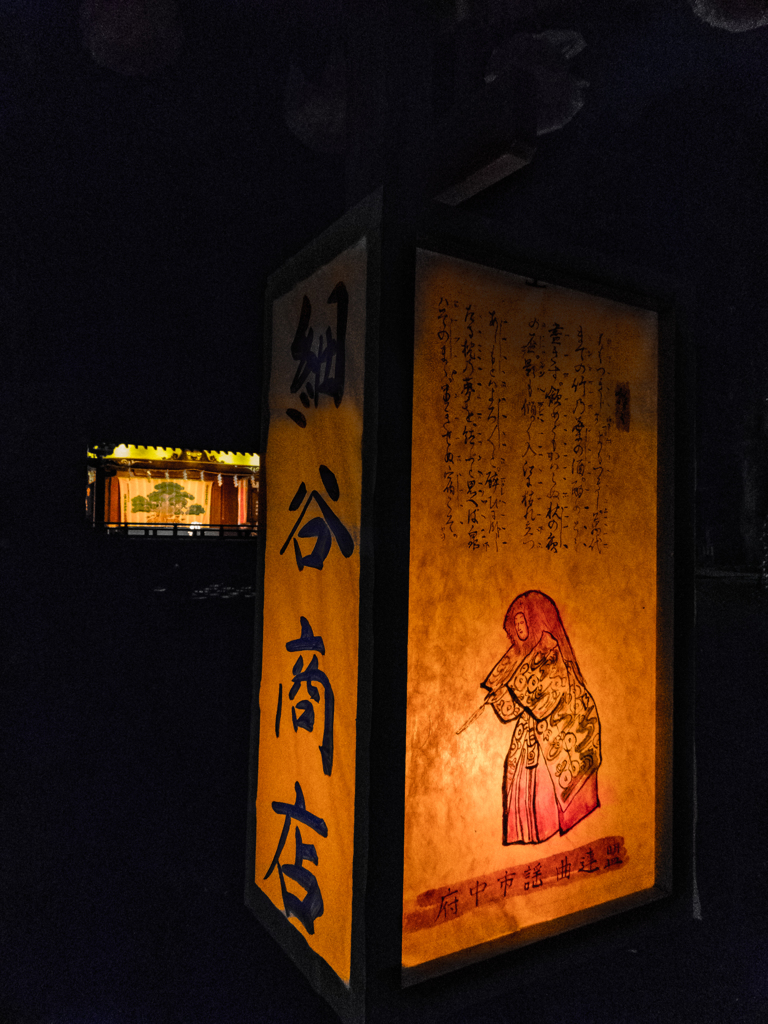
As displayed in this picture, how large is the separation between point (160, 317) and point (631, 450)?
71.1 inches

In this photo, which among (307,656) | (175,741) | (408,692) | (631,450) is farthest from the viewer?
(175,741)

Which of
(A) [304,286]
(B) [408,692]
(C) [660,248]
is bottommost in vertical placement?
(B) [408,692]

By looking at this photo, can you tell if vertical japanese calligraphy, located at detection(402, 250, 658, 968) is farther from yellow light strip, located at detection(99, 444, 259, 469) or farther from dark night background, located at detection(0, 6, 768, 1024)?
yellow light strip, located at detection(99, 444, 259, 469)

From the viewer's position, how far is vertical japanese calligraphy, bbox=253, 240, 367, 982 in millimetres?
1640

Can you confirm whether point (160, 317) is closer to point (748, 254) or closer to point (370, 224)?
point (370, 224)

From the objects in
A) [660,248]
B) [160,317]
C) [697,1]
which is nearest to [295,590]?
[160,317]

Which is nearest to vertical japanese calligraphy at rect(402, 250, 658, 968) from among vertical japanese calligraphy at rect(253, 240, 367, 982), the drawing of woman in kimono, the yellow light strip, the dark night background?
the drawing of woman in kimono

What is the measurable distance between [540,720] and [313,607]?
2.39 ft

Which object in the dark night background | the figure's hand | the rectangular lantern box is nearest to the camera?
the rectangular lantern box

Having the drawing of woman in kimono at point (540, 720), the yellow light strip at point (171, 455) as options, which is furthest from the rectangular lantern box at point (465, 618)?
the yellow light strip at point (171, 455)

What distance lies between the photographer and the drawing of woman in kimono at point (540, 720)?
171 centimetres

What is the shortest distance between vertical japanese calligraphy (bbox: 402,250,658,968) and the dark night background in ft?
1.27

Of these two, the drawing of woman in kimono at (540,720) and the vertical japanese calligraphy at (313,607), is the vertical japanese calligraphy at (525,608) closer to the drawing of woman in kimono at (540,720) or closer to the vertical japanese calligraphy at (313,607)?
the drawing of woman in kimono at (540,720)

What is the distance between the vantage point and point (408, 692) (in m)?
1.57
